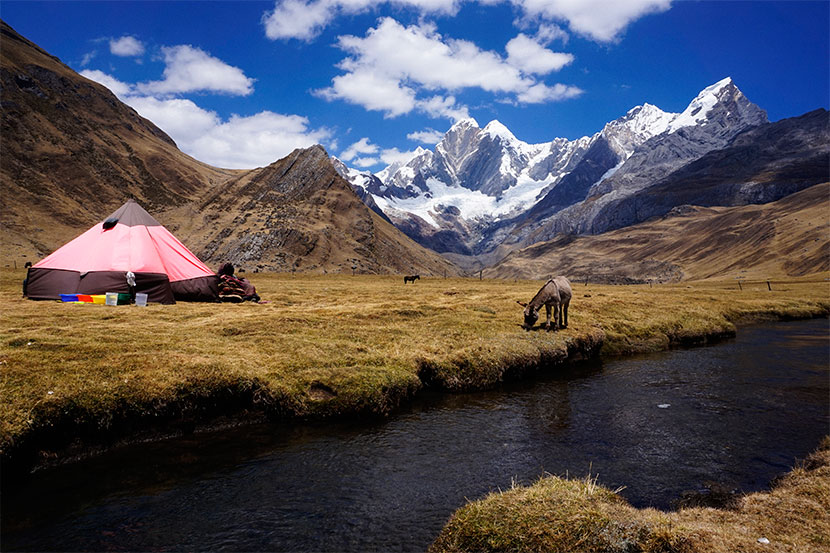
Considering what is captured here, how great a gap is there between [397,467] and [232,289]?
30.9 m

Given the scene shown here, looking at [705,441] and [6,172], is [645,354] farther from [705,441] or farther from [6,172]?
[6,172]

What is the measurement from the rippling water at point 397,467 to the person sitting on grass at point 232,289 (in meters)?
24.4

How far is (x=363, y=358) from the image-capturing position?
23.0 m

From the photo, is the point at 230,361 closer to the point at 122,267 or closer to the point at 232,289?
the point at 122,267

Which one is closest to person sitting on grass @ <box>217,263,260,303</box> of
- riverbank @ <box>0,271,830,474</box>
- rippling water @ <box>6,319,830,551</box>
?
riverbank @ <box>0,271,830,474</box>

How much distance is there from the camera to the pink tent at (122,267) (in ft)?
111

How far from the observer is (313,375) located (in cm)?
2050

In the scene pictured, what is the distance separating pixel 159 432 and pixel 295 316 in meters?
13.9

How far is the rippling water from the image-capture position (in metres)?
11.4

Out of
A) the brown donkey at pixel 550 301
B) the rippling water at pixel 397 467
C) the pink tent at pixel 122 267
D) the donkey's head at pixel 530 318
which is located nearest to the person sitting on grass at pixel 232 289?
the pink tent at pixel 122 267

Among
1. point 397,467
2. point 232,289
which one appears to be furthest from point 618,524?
point 232,289

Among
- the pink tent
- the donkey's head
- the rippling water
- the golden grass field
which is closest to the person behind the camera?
the golden grass field

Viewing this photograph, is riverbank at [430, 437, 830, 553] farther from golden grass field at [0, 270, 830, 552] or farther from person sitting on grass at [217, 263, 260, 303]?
person sitting on grass at [217, 263, 260, 303]

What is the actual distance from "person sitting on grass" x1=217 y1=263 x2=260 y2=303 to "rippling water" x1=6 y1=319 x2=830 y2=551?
80.2 ft
